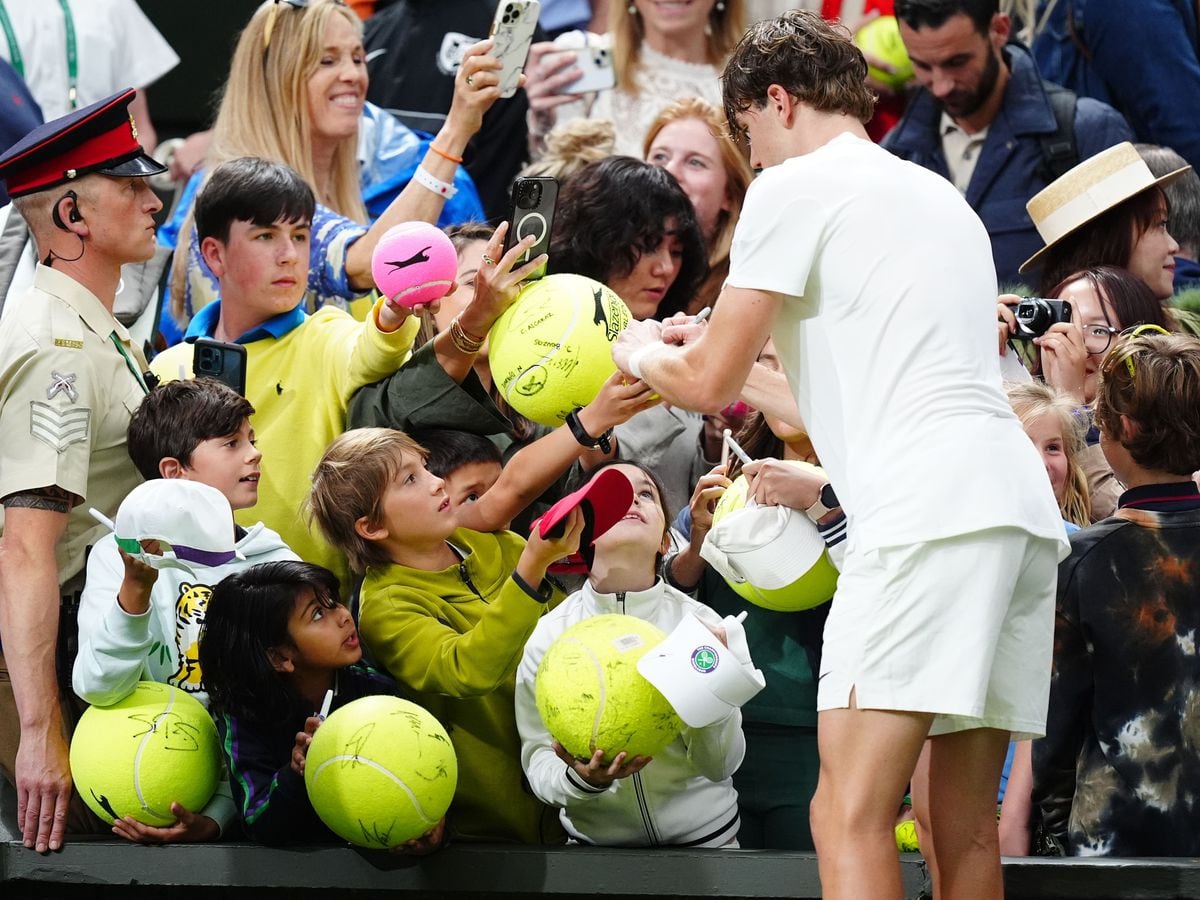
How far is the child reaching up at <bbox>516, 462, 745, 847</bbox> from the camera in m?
3.67

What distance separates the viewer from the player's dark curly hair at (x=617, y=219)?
4.57 metres

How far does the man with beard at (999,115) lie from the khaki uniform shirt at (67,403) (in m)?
2.66

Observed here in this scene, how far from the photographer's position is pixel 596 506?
11.6 ft

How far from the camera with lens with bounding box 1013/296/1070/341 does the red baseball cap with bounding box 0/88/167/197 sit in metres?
2.15

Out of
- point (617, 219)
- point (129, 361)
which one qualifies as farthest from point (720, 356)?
point (129, 361)

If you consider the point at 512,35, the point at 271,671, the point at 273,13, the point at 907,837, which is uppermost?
the point at 512,35

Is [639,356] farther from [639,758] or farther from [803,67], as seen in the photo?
[639,758]

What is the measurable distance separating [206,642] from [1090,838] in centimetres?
186

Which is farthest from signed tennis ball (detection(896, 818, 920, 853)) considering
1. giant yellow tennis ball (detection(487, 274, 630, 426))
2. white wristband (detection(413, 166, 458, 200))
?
white wristband (detection(413, 166, 458, 200))

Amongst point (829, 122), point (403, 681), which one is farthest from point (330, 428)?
point (829, 122)

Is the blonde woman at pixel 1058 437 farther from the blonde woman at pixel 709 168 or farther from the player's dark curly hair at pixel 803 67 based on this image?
the blonde woman at pixel 709 168

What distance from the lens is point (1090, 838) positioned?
3561 millimetres

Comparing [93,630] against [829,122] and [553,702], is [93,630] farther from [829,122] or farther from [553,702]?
[829,122]

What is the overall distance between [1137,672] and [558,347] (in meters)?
1.34
